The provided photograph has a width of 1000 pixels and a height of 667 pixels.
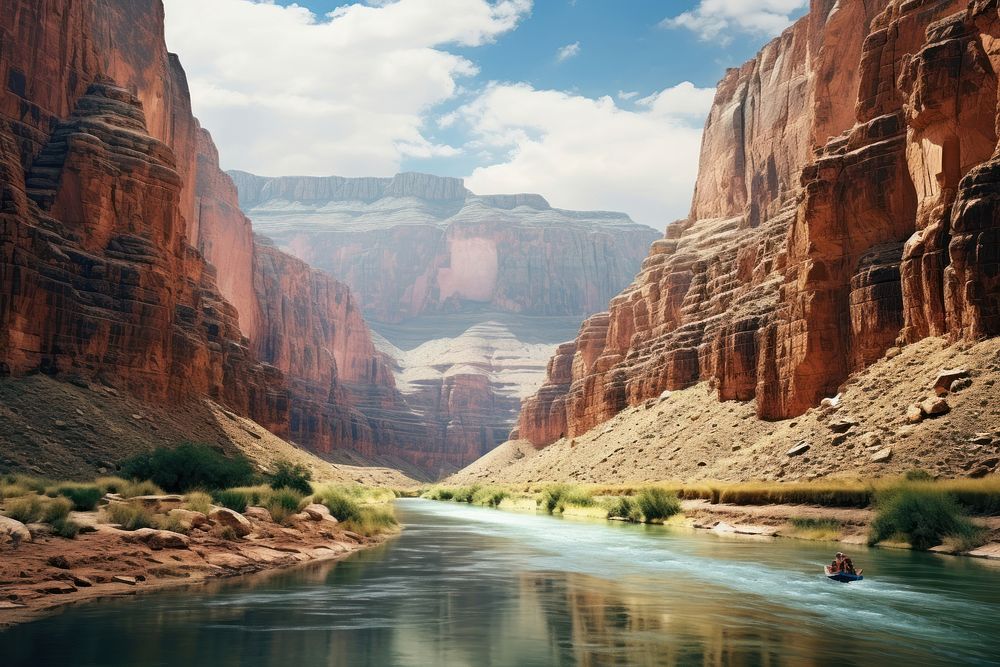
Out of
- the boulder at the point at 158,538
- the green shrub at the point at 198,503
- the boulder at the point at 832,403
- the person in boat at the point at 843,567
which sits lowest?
the person in boat at the point at 843,567

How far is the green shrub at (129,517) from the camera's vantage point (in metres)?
20.7

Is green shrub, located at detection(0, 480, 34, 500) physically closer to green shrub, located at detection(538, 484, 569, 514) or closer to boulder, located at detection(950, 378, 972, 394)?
boulder, located at detection(950, 378, 972, 394)

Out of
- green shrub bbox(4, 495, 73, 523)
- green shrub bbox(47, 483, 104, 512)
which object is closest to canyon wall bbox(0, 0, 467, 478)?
green shrub bbox(47, 483, 104, 512)

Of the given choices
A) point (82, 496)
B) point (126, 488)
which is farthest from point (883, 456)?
point (82, 496)

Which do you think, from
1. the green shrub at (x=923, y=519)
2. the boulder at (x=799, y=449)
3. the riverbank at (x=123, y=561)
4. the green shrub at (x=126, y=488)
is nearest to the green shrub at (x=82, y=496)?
the riverbank at (x=123, y=561)

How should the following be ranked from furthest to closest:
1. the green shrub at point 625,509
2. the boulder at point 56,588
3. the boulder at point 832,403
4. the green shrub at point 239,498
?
the green shrub at point 625,509, the boulder at point 832,403, the green shrub at point 239,498, the boulder at point 56,588

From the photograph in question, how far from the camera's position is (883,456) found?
34.8m

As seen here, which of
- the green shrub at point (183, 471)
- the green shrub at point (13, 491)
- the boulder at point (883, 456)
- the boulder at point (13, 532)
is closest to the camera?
the boulder at point (13, 532)

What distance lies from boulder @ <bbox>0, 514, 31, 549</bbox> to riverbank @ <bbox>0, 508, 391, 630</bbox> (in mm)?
157

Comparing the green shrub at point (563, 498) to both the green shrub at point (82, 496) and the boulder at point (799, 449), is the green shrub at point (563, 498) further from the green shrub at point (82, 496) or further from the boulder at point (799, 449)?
the green shrub at point (82, 496)

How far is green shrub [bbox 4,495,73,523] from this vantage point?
1941 cm

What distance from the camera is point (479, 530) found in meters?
43.9

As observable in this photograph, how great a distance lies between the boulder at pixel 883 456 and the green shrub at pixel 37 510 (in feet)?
96.2

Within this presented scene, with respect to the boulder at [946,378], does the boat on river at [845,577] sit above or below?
below
